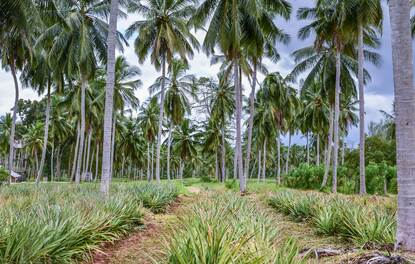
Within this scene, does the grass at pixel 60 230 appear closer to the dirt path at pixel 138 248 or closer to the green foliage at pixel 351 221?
the dirt path at pixel 138 248

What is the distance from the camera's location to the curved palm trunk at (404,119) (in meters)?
6.00

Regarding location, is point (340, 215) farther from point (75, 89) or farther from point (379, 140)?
point (379, 140)

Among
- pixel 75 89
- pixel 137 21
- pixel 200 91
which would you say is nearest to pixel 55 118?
pixel 75 89

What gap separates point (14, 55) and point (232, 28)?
12464 millimetres

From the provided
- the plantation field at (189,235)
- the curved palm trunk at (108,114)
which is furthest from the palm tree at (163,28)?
the plantation field at (189,235)

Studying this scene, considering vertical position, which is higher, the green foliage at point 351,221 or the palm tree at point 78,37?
the palm tree at point 78,37

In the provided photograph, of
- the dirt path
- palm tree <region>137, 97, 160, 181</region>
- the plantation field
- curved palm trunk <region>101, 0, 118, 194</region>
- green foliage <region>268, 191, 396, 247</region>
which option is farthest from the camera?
palm tree <region>137, 97, 160, 181</region>

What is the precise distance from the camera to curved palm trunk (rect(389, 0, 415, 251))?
6.00 m

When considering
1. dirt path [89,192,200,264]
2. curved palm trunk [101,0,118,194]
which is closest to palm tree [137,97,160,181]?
curved palm trunk [101,0,118,194]

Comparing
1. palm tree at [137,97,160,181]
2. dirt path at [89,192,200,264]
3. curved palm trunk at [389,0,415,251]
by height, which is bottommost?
dirt path at [89,192,200,264]

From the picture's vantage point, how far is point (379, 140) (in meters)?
38.6

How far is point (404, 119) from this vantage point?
20.2 feet

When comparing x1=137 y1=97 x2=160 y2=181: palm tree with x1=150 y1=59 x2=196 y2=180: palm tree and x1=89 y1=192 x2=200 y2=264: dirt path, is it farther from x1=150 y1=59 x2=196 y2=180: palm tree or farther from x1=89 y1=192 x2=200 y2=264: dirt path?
x1=89 y1=192 x2=200 y2=264: dirt path

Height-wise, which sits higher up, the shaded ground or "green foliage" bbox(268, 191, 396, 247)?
"green foliage" bbox(268, 191, 396, 247)
